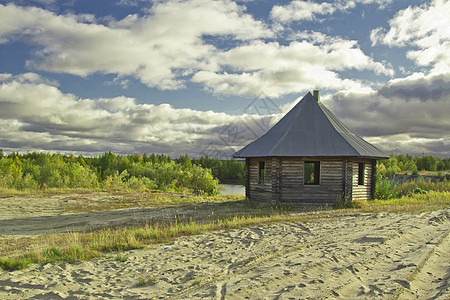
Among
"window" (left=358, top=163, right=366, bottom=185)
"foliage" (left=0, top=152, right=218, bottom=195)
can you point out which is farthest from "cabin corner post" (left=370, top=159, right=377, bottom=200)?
"foliage" (left=0, top=152, right=218, bottom=195)

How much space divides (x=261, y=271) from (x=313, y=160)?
11080 millimetres

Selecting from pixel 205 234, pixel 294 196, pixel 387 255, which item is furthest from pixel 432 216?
pixel 205 234

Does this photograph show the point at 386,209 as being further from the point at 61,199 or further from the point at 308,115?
the point at 61,199

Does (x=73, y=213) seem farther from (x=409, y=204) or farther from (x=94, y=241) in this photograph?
(x=409, y=204)

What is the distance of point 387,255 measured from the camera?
24.0 feet

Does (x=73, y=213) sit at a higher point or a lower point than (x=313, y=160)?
lower

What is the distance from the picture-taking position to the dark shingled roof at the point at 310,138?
16.0m

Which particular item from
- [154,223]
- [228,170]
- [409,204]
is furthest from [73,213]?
[228,170]

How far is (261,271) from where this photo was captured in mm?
6289

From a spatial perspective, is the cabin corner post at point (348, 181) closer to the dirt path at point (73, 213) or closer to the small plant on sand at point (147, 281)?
the dirt path at point (73, 213)

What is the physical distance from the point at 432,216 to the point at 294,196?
18.8 feet

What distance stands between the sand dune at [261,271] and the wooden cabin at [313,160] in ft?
21.7

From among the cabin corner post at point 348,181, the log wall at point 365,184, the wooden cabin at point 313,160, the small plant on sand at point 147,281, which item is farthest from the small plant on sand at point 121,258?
the log wall at point 365,184

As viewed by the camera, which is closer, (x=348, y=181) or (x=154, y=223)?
(x=154, y=223)
